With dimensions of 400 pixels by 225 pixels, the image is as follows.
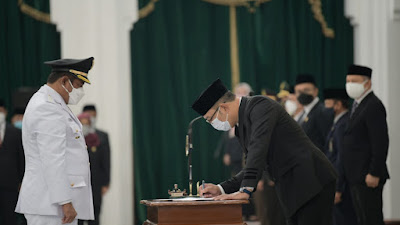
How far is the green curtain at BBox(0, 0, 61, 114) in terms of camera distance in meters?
8.56

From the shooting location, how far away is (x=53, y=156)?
371 cm

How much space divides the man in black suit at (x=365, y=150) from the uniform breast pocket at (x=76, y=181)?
2.78 meters

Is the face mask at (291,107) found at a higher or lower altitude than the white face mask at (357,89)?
lower

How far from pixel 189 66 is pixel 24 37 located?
6.76 ft

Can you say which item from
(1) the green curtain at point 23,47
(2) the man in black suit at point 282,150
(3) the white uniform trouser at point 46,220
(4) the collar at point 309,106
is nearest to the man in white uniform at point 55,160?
(3) the white uniform trouser at point 46,220

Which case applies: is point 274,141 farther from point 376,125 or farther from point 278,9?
point 278,9

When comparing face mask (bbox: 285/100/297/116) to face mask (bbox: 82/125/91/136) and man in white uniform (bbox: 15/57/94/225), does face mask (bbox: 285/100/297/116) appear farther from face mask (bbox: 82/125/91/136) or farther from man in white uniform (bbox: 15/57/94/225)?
man in white uniform (bbox: 15/57/94/225)

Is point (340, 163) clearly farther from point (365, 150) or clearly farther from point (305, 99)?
point (305, 99)

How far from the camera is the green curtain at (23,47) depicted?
856 centimetres

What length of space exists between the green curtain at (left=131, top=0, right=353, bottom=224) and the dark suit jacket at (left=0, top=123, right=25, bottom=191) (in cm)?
217

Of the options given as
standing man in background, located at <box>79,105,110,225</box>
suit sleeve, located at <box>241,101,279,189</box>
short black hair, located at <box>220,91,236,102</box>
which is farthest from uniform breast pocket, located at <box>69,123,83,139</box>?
standing man in background, located at <box>79,105,110,225</box>

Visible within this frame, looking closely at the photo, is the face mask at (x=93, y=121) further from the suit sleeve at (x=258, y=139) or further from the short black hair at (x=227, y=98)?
the suit sleeve at (x=258, y=139)

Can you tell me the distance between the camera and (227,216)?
3.78 metres

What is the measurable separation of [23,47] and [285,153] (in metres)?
5.61
